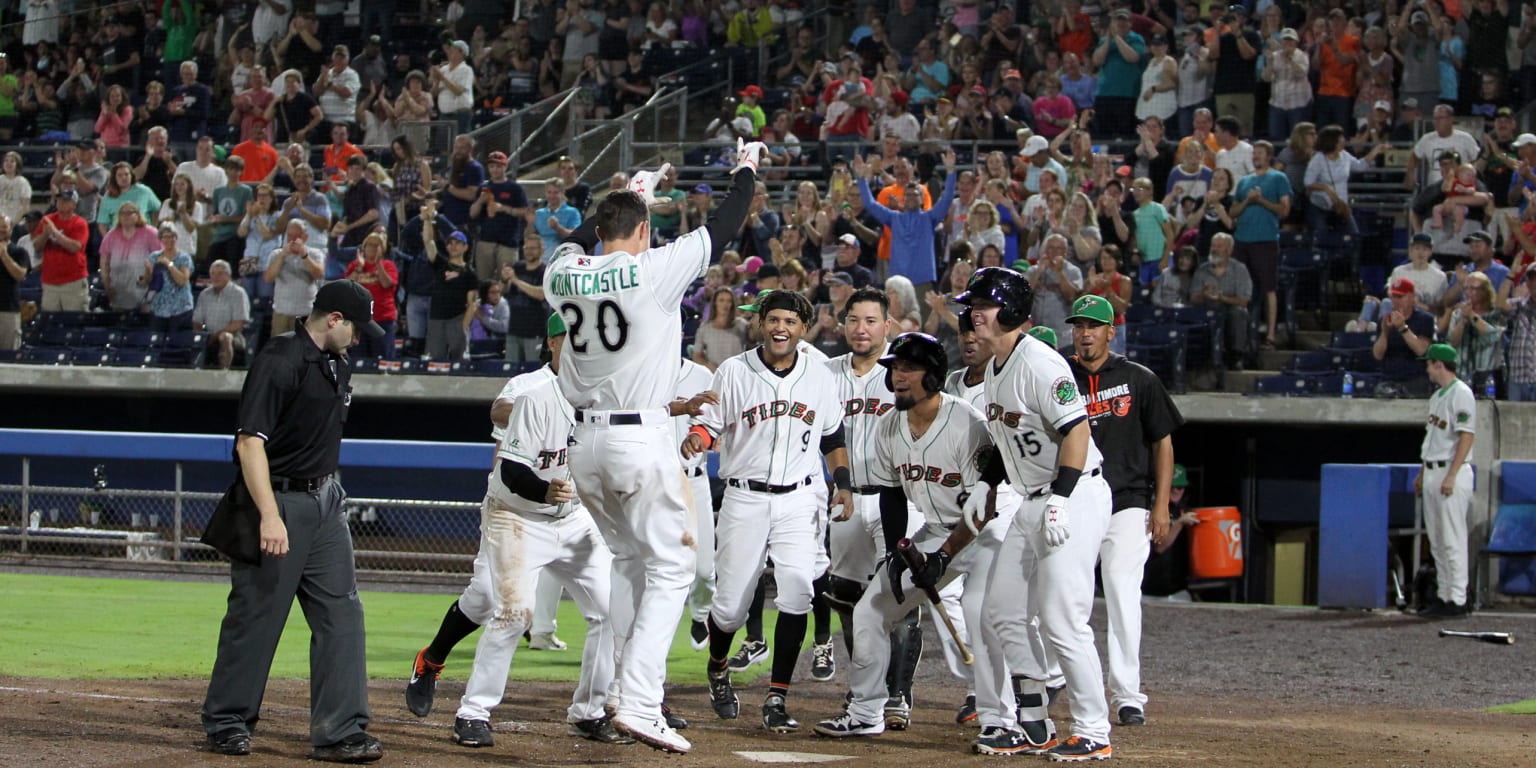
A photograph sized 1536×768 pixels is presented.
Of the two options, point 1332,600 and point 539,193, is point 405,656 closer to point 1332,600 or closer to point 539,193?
point 1332,600

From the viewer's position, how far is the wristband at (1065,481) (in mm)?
6473

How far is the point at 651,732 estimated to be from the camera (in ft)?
20.3

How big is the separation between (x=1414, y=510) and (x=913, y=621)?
300 inches

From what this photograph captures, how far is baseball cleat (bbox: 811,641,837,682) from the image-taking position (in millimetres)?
9328

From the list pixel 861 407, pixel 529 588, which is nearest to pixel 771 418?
pixel 861 407

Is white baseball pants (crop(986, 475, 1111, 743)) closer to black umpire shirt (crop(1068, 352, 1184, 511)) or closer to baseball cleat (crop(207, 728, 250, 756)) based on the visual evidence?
black umpire shirt (crop(1068, 352, 1184, 511))

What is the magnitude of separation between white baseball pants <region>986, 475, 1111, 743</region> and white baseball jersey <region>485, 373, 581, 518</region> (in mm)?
1771

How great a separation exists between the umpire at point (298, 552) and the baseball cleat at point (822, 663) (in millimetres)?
3470

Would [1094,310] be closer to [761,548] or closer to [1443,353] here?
[761,548]

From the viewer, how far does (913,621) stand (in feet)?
25.1

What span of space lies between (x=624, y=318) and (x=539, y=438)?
3.67 feet

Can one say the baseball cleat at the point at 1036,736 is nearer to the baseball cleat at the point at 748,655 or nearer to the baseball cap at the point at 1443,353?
the baseball cleat at the point at 748,655

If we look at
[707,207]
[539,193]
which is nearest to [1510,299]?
[707,207]

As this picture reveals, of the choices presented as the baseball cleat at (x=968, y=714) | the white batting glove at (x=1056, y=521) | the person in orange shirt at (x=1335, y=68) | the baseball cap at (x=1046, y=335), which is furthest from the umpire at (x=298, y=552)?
the person in orange shirt at (x=1335, y=68)
